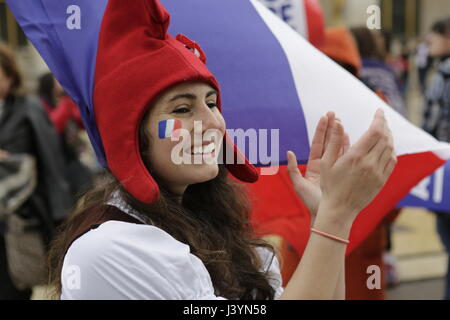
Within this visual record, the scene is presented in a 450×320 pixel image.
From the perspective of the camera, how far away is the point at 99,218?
4.72ft

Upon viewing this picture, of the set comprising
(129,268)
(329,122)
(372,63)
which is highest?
(329,122)

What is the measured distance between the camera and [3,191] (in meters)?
3.21

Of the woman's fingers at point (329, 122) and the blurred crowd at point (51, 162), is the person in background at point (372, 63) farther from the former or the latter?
the woman's fingers at point (329, 122)

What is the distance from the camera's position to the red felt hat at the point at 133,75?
4.73 feet

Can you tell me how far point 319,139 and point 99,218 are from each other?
606 mm

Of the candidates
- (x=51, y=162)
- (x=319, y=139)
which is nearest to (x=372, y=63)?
(x=51, y=162)

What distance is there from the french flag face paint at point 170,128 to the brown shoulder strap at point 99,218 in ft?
0.64

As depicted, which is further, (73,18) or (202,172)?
(73,18)

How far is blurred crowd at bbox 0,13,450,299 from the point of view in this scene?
3.10m

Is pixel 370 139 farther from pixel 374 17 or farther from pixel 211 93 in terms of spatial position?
pixel 374 17

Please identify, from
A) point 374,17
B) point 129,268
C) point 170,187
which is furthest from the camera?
point 374,17

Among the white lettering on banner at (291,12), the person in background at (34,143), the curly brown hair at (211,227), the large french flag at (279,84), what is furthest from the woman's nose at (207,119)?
the person in background at (34,143)

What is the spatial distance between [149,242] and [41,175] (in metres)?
2.58

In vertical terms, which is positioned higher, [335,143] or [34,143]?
[335,143]
